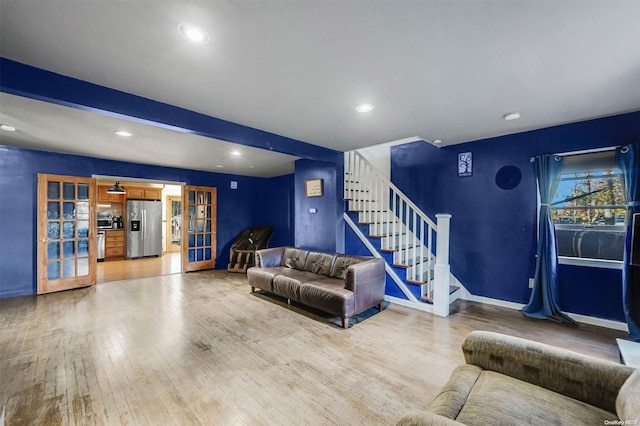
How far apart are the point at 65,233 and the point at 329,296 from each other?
504 cm

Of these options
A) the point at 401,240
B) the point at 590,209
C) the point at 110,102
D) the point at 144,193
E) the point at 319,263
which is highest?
the point at 110,102

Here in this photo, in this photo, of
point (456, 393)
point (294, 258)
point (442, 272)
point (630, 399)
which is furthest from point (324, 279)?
point (630, 399)

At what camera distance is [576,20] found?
4.94ft

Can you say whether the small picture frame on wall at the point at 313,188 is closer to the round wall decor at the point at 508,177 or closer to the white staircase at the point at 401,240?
the white staircase at the point at 401,240

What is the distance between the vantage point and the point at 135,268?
6.45 metres

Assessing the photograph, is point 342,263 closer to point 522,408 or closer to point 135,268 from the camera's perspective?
point 522,408

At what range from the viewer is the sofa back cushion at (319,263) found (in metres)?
4.05

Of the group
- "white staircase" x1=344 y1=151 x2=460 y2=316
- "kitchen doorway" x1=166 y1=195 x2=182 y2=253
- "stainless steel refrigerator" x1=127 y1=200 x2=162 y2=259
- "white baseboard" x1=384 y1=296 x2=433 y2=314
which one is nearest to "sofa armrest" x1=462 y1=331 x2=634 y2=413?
"white staircase" x1=344 y1=151 x2=460 y2=316

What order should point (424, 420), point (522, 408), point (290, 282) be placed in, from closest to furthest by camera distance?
Result: point (424, 420)
point (522, 408)
point (290, 282)

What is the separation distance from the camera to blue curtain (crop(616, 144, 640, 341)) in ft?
9.00

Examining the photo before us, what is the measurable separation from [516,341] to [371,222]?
314cm

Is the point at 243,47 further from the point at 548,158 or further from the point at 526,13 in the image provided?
the point at 548,158

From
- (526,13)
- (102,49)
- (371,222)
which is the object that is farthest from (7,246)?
(526,13)

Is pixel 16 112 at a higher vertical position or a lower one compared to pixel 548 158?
higher
